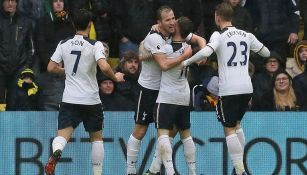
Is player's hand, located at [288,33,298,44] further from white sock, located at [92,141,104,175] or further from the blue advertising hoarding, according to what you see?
white sock, located at [92,141,104,175]

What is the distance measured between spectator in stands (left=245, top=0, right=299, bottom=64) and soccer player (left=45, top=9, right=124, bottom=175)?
5013 mm

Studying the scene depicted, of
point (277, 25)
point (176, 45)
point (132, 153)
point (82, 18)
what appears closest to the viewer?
point (82, 18)

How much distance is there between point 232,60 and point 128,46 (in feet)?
13.7

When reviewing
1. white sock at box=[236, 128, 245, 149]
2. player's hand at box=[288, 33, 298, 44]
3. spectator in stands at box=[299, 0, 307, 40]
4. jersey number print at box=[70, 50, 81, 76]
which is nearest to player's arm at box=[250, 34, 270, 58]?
white sock at box=[236, 128, 245, 149]

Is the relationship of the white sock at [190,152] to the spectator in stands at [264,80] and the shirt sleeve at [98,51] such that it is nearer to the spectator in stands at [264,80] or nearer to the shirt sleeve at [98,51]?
the shirt sleeve at [98,51]

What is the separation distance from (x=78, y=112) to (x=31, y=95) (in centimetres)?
246

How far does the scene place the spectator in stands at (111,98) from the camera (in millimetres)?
19797

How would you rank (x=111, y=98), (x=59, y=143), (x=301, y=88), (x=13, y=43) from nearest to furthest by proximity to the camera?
(x=59, y=143)
(x=111, y=98)
(x=301, y=88)
(x=13, y=43)

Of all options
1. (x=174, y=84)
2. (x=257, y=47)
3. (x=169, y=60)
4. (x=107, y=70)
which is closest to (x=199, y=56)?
(x=169, y=60)

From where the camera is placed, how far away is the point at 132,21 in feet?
70.1

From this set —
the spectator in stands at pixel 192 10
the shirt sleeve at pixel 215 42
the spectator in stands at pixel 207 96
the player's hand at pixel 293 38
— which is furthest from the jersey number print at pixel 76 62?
the player's hand at pixel 293 38

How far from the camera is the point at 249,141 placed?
1950 cm

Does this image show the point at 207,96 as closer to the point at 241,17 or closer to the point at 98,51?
the point at 241,17

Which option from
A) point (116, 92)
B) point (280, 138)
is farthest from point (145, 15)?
point (280, 138)
